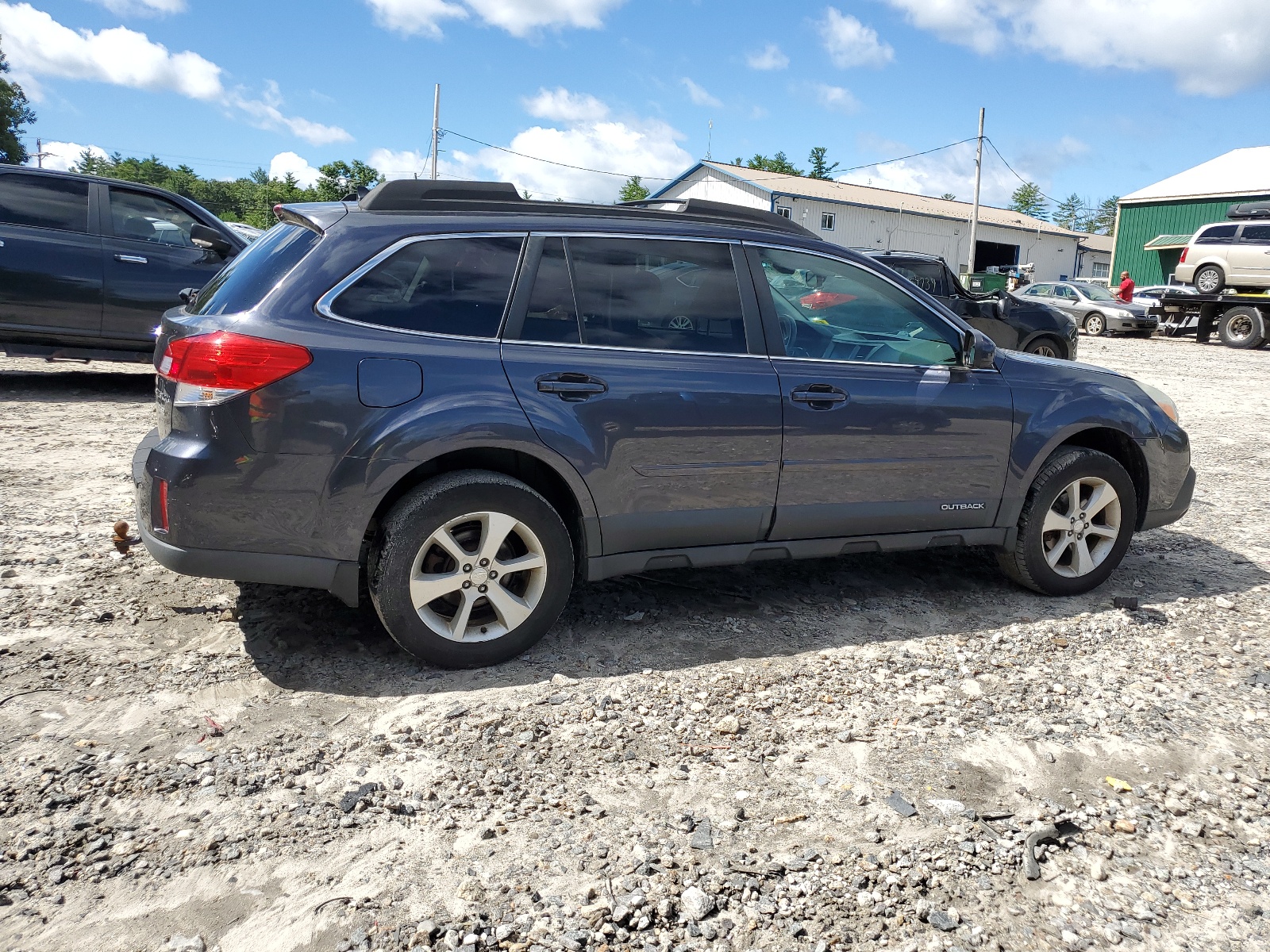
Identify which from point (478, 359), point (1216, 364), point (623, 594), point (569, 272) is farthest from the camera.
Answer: point (1216, 364)

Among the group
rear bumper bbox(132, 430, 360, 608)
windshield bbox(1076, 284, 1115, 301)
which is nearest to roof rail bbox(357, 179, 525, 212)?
rear bumper bbox(132, 430, 360, 608)

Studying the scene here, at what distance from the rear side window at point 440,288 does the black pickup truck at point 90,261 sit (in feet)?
17.3

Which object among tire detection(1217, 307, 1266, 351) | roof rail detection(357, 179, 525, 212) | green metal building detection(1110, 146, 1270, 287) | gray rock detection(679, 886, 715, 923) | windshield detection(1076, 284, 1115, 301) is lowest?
gray rock detection(679, 886, 715, 923)

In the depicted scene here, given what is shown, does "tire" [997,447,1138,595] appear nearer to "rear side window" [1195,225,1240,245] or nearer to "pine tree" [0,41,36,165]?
"rear side window" [1195,225,1240,245]

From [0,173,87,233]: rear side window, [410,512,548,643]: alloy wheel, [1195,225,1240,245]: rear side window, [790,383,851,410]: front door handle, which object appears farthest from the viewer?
[1195,225,1240,245]: rear side window

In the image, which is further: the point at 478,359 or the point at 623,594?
the point at 623,594

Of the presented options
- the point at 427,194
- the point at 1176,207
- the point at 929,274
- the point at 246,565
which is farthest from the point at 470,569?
the point at 1176,207

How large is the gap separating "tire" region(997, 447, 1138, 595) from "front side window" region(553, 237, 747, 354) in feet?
5.78

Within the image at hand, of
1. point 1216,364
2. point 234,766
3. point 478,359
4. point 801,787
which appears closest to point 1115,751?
point 801,787

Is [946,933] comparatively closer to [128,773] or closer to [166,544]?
[128,773]

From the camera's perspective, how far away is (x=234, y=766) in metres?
3.09

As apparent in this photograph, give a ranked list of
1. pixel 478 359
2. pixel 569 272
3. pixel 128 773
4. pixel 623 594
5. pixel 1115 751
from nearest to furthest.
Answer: pixel 128 773 → pixel 1115 751 → pixel 478 359 → pixel 569 272 → pixel 623 594

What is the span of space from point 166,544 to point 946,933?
9.12 feet

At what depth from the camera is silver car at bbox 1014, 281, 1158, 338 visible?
2638 centimetres
